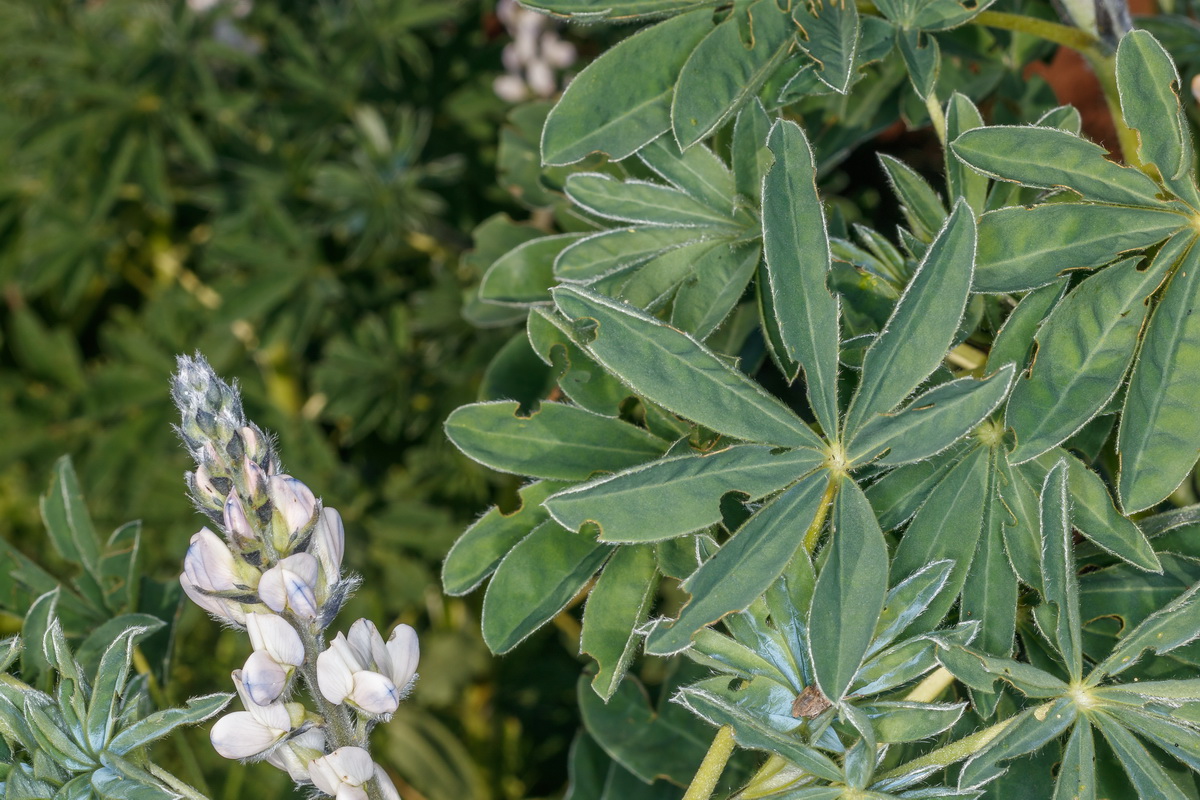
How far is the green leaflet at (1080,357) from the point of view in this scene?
0.84 meters

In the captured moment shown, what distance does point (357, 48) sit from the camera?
219cm

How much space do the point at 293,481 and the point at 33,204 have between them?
1988 mm

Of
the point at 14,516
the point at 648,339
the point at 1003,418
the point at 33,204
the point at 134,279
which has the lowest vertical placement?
the point at 14,516

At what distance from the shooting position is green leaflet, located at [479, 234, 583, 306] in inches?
48.3

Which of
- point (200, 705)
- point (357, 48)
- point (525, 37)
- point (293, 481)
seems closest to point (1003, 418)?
point (293, 481)

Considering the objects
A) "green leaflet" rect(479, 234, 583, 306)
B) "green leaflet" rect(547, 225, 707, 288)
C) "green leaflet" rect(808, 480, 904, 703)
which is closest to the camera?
"green leaflet" rect(808, 480, 904, 703)

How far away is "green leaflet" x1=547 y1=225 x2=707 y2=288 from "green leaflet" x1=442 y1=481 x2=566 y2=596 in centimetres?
24

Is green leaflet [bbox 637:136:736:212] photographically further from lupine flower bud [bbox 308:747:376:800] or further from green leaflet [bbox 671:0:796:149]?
lupine flower bud [bbox 308:747:376:800]

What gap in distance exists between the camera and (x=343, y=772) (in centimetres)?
79

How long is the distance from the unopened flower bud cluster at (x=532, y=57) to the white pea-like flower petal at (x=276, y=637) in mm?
1500

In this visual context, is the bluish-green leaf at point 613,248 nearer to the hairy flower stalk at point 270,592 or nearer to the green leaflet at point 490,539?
the green leaflet at point 490,539

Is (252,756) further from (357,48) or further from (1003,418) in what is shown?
(357,48)

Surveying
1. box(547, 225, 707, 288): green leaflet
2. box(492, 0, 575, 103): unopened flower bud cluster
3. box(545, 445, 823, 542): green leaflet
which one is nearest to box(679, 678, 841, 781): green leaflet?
box(545, 445, 823, 542): green leaflet

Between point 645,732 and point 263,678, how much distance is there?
0.57 metres
